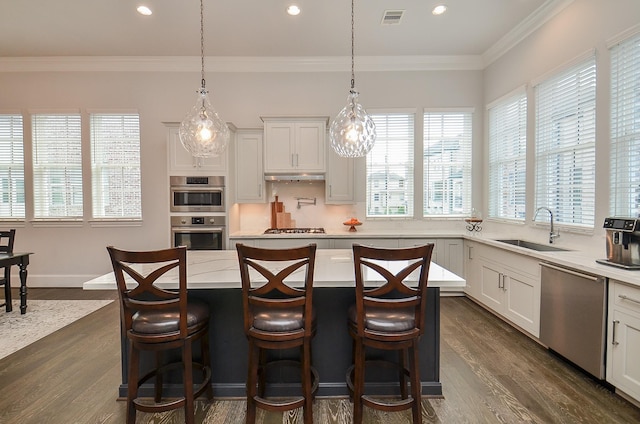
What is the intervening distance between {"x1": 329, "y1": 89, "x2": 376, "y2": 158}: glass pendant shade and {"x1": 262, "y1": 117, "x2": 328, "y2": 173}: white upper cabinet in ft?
5.65

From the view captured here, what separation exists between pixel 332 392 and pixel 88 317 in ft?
10.4

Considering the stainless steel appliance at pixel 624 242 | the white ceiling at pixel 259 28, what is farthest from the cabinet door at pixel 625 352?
the white ceiling at pixel 259 28

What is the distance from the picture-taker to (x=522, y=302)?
3.03 meters

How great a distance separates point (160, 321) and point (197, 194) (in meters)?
2.66

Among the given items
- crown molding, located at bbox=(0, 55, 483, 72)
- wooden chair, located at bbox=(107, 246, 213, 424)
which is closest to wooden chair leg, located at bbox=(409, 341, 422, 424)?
wooden chair, located at bbox=(107, 246, 213, 424)

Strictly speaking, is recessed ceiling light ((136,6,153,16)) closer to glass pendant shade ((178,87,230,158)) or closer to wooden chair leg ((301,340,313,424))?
glass pendant shade ((178,87,230,158))

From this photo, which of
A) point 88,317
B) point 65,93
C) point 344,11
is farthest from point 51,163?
point 344,11

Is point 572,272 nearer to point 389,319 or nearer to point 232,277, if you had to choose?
point 389,319

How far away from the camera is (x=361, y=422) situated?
6.05 feet

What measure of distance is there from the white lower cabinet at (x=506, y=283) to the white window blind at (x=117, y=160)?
15.9ft

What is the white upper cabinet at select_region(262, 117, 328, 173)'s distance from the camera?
4.30 meters

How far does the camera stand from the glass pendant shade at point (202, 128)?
2525 mm

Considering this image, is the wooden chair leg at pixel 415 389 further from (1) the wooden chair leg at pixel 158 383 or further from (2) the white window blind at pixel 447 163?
(2) the white window blind at pixel 447 163

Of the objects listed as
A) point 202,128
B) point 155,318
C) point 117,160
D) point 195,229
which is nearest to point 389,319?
point 155,318
